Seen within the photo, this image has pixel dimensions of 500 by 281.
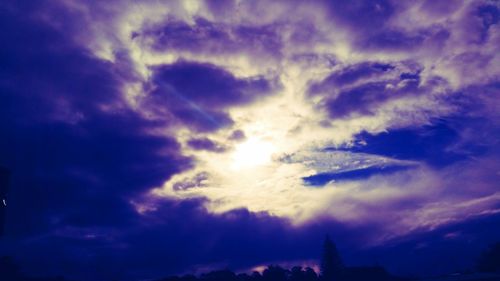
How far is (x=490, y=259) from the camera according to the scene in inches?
3145

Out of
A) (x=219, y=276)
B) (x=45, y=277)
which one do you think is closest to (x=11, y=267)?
(x=45, y=277)

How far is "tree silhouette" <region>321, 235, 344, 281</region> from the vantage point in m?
102

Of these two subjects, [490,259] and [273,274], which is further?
[273,274]

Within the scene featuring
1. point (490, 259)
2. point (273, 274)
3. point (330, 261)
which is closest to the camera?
point (490, 259)

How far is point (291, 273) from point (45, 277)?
62.3 metres

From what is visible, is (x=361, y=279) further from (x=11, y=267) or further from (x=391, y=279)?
(x=11, y=267)

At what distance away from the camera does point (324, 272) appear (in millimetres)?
103375

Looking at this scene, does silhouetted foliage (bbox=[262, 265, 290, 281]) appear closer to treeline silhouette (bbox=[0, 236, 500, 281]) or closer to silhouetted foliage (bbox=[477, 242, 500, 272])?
treeline silhouette (bbox=[0, 236, 500, 281])

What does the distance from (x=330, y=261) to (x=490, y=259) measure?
1578 inches

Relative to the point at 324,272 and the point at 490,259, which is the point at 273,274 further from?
the point at 490,259

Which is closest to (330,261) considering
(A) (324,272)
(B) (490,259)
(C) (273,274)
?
(A) (324,272)

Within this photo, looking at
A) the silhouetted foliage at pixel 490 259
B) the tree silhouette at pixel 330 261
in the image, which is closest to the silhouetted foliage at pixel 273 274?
the tree silhouette at pixel 330 261

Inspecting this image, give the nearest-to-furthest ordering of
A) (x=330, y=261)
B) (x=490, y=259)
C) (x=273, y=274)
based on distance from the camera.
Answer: (x=490, y=259), (x=273, y=274), (x=330, y=261)

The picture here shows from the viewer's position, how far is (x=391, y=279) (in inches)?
3063
